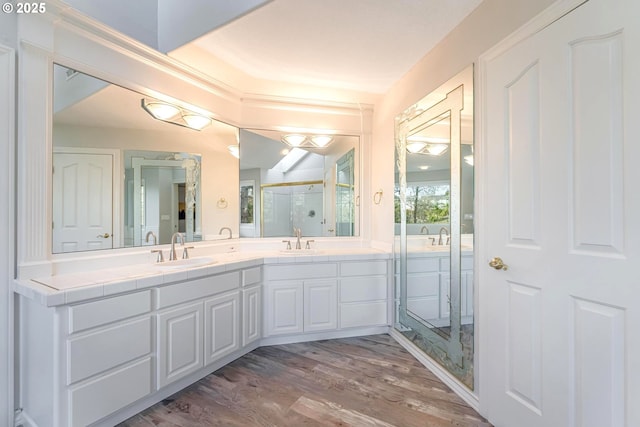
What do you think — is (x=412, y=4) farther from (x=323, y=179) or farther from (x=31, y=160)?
→ (x=31, y=160)

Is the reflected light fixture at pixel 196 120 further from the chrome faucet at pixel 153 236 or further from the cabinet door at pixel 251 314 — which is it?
the cabinet door at pixel 251 314

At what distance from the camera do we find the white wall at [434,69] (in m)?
1.58

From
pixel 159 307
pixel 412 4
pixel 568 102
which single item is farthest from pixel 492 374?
pixel 412 4

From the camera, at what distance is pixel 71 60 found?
6.07 feet

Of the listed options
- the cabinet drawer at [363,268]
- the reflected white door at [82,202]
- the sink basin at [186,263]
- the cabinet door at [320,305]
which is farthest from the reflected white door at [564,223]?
the reflected white door at [82,202]

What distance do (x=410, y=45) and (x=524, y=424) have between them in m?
2.35

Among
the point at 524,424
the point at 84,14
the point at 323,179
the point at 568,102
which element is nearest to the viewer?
the point at 568,102

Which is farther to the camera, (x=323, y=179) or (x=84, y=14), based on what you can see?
(x=323, y=179)

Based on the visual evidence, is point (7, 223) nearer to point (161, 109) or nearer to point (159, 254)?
point (159, 254)

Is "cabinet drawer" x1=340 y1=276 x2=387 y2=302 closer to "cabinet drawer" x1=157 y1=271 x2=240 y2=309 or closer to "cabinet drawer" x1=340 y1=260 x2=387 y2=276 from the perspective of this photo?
"cabinet drawer" x1=340 y1=260 x2=387 y2=276

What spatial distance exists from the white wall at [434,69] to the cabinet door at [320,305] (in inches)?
30.1

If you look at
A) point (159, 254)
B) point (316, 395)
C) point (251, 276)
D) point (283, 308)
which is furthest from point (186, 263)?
point (316, 395)

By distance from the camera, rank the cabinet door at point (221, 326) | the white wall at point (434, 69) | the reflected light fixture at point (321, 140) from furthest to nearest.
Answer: the reflected light fixture at point (321, 140) → the cabinet door at point (221, 326) → the white wall at point (434, 69)

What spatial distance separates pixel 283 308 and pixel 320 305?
0.34 meters
